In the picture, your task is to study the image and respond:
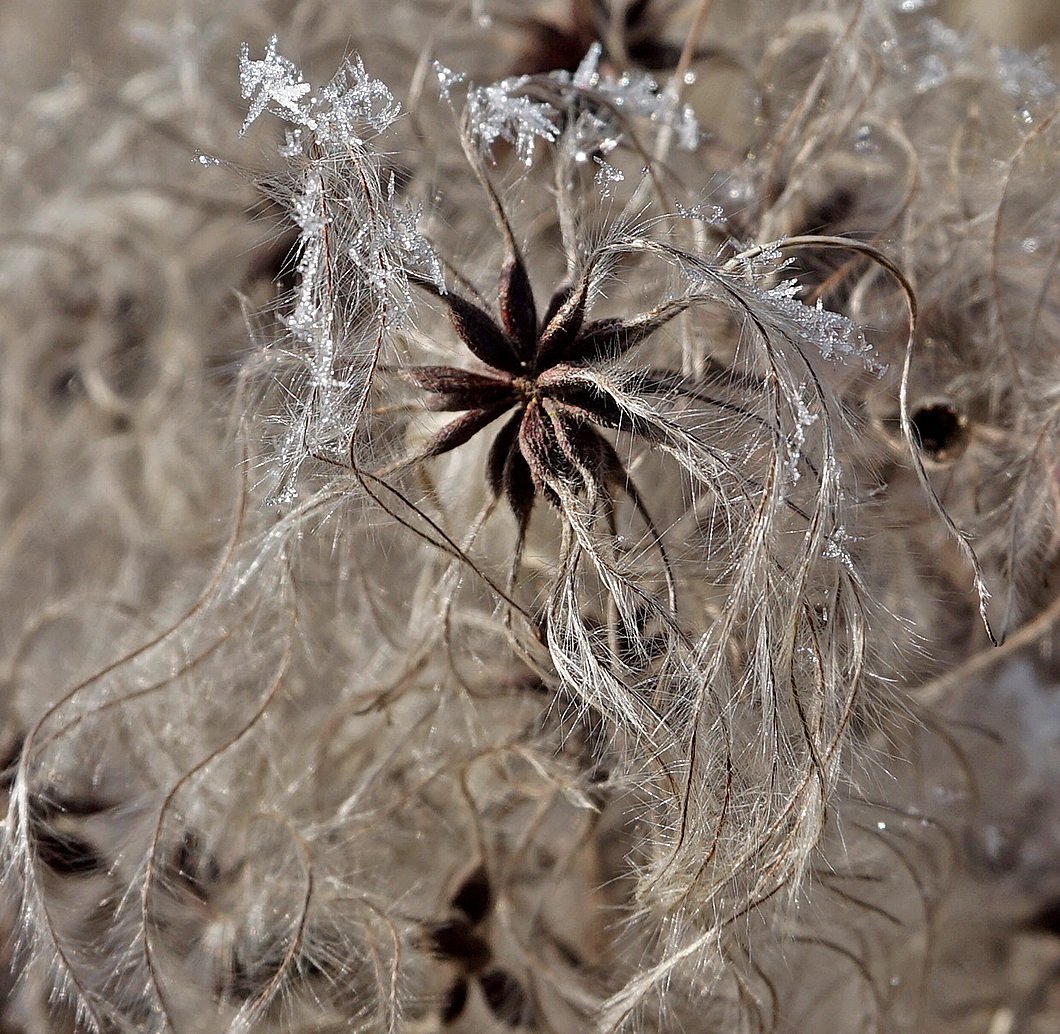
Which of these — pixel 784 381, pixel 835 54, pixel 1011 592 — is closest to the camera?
pixel 784 381

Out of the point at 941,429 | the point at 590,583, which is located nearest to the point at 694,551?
the point at 590,583

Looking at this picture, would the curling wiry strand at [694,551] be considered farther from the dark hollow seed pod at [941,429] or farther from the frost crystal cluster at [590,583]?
the dark hollow seed pod at [941,429]

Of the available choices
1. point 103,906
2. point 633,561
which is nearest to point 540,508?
point 633,561

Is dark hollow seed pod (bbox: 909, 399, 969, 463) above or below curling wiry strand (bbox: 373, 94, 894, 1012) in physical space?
above

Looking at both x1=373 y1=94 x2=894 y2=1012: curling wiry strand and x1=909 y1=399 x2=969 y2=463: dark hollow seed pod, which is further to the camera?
x1=909 y1=399 x2=969 y2=463: dark hollow seed pod

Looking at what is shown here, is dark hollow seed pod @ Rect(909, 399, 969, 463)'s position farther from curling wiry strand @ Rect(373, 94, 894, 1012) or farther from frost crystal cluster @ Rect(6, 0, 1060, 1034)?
curling wiry strand @ Rect(373, 94, 894, 1012)

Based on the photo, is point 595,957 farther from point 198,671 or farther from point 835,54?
point 835,54

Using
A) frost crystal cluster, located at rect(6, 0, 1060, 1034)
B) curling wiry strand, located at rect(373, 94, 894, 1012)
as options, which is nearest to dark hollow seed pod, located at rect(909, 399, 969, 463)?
frost crystal cluster, located at rect(6, 0, 1060, 1034)

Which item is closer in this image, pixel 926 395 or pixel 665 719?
pixel 665 719
